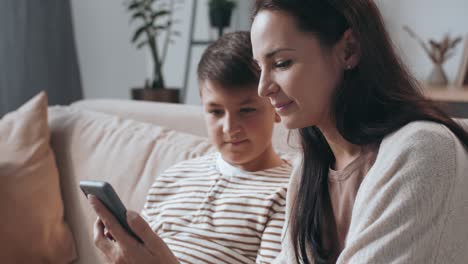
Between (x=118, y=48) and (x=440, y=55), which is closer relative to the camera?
(x=440, y=55)

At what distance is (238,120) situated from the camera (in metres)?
1.34

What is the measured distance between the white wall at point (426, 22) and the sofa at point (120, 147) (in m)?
1.60

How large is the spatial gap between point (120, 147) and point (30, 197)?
298 millimetres

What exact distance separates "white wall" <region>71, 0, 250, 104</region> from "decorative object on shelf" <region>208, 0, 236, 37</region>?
13cm

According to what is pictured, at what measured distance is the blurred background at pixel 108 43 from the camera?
2.96 m

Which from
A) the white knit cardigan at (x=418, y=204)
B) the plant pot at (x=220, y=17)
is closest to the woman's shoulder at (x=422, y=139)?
the white knit cardigan at (x=418, y=204)

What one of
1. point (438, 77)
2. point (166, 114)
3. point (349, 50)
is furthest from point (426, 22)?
point (349, 50)

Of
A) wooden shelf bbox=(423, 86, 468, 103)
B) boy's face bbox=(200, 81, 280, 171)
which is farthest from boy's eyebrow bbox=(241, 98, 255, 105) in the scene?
wooden shelf bbox=(423, 86, 468, 103)

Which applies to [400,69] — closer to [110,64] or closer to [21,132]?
[21,132]

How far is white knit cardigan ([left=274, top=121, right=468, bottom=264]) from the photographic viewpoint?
2.51 ft

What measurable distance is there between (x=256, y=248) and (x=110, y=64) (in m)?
2.54

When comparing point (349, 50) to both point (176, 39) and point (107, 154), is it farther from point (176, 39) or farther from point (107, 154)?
point (176, 39)

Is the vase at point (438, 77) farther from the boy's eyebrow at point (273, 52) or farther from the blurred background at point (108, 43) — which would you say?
the boy's eyebrow at point (273, 52)

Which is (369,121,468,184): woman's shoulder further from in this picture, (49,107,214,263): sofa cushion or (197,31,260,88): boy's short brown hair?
(49,107,214,263): sofa cushion
